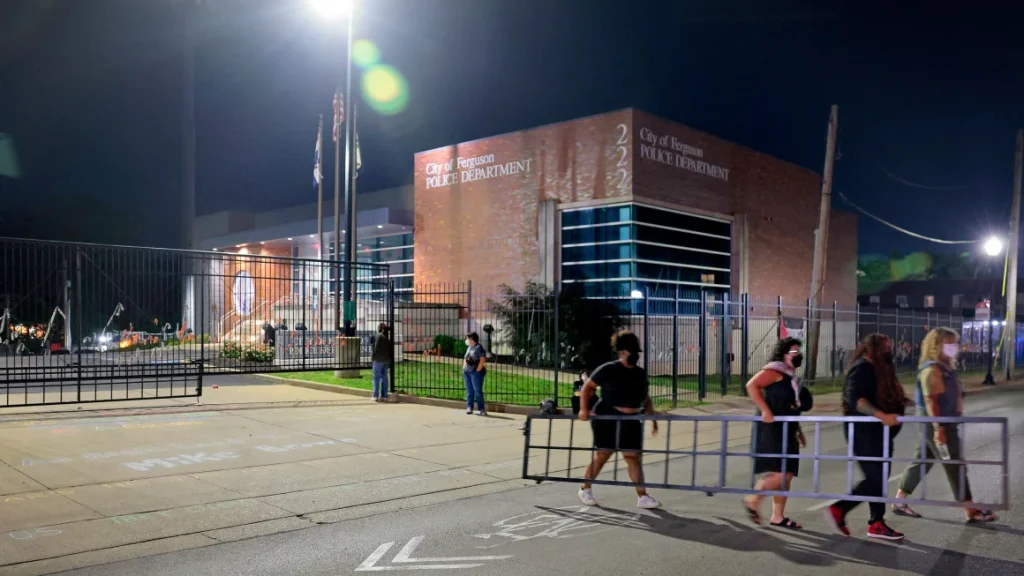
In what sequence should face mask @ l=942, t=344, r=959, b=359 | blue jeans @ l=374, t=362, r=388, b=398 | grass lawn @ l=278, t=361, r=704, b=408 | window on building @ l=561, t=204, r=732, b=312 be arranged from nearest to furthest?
face mask @ l=942, t=344, r=959, b=359 → blue jeans @ l=374, t=362, r=388, b=398 → grass lawn @ l=278, t=361, r=704, b=408 → window on building @ l=561, t=204, r=732, b=312

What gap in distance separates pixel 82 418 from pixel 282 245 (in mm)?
35671

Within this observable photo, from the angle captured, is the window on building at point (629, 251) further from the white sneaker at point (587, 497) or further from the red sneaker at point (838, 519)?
the red sneaker at point (838, 519)

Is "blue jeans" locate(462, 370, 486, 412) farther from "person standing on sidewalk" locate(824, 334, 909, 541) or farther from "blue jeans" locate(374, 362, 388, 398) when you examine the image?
"person standing on sidewalk" locate(824, 334, 909, 541)

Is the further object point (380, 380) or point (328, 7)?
point (328, 7)

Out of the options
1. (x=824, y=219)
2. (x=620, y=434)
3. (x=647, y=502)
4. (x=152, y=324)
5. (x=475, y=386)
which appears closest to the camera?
(x=647, y=502)

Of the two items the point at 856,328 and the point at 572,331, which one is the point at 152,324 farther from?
the point at 856,328

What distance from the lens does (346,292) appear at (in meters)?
21.0

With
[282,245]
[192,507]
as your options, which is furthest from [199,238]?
[192,507]

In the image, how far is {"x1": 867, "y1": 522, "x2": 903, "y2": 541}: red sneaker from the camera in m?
6.57

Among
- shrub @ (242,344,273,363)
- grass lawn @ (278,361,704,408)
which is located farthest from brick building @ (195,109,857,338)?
grass lawn @ (278,361,704,408)

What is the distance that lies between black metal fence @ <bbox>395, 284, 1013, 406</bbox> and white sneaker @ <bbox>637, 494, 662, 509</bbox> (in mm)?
7018

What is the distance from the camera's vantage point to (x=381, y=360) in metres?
17.2

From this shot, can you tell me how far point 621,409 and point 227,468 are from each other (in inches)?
203

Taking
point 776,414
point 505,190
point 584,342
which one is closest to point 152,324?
point 584,342
